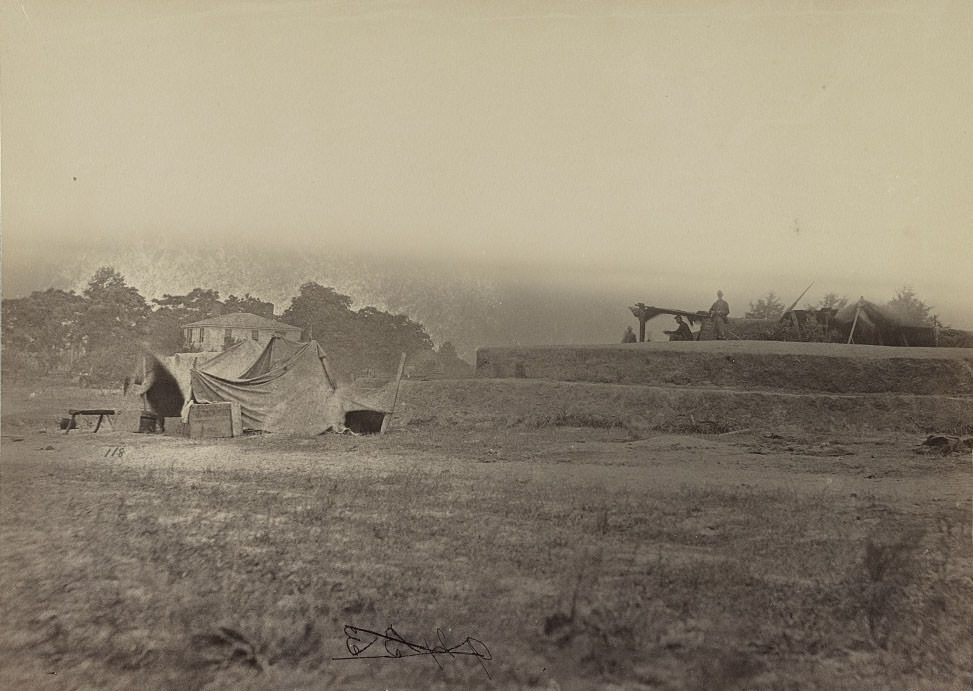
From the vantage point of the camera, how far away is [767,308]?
3.42m

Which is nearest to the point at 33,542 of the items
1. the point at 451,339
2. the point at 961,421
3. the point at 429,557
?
the point at 429,557

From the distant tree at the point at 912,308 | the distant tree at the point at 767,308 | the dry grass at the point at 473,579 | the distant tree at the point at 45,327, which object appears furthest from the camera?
the distant tree at the point at 45,327

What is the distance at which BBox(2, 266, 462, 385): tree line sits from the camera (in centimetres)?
352

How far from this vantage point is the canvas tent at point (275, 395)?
3.58 metres

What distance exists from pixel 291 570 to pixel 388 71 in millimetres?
2525

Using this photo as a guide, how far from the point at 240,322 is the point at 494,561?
6.09 feet

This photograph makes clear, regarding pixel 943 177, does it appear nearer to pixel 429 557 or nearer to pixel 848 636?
pixel 848 636

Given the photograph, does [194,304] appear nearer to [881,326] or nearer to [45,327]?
[45,327]

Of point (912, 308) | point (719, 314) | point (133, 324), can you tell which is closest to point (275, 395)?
point (133, 324)

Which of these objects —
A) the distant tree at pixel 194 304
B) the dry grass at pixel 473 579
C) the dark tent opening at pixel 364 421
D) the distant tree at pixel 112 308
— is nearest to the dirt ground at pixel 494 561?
→ the dry grass at pixel 473 579

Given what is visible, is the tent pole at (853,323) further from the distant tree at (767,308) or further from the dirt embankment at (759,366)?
the distant tree at (767,308)

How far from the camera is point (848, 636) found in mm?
2891

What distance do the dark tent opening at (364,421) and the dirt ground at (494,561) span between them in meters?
0.11

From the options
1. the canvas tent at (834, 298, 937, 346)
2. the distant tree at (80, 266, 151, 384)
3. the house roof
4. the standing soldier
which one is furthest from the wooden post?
the canvas tent at (834, 298, 937, 346)
